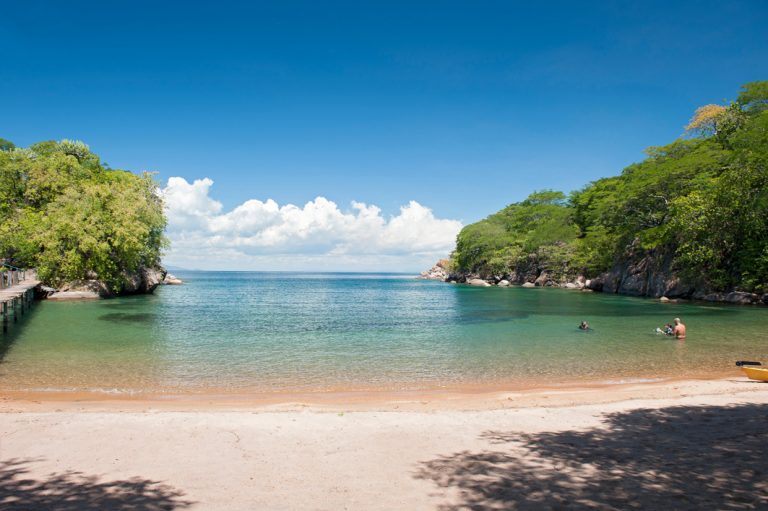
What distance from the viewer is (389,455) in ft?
27.5

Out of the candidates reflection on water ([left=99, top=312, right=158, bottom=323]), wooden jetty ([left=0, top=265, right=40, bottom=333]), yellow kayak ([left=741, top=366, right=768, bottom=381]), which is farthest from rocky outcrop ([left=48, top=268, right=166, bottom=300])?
yellow kayak ([left=741, top=366, right=768, bottom=381])

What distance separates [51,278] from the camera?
5172 centimetres

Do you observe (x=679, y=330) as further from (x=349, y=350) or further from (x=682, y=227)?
(x=682, y=227)

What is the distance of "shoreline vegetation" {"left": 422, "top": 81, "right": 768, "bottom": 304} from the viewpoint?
47.2 meters

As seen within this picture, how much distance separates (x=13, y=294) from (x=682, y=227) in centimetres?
6356

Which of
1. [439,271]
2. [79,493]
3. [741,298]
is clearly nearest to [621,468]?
[79,493]

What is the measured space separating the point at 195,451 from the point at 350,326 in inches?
995

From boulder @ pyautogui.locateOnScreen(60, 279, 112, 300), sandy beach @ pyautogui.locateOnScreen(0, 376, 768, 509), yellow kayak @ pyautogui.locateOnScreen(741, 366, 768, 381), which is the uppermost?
boulder @ pyautogui.locateOnScreen(60, 279, 112, 300)

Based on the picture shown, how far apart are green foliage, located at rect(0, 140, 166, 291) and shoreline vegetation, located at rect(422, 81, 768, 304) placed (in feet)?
214

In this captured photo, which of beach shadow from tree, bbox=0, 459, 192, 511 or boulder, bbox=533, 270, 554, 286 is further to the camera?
boulder, bbox=533, 270, 554, 286

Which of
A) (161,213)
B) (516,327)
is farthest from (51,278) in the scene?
(516,327)

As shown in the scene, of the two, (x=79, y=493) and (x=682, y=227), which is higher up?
(x=682, y=227)

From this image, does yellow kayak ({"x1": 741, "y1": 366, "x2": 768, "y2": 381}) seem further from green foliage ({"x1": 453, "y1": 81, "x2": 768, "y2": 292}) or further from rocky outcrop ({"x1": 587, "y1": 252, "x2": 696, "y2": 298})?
rocky outcrop ({"x1": 587, "y1": 252, "x2": 696, "y2": 298})

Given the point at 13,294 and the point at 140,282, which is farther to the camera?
the point at 140,282
